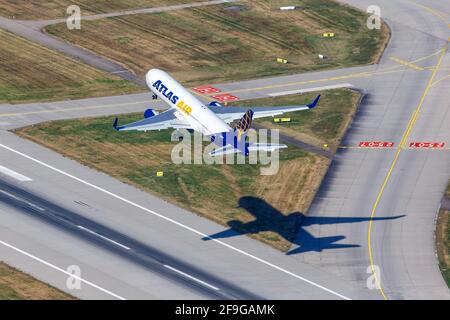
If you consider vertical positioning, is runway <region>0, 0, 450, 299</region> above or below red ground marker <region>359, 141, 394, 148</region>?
below

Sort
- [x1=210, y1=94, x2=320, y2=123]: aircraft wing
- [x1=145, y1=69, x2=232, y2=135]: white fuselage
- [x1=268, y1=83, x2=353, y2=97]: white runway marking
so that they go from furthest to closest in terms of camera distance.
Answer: [x1=268, y1=83, x2=353, y2=97]: white runway marking, [x1=210, y1=94, x2=320, y2=123]: aircraft wing, [x1=145, y1=69, x2=232, y2=135]: white fuselage

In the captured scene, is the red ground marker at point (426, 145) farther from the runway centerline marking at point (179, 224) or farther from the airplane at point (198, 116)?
the runway centerline marking at point (179, 224)

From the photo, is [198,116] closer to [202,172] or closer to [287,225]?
[202,172]

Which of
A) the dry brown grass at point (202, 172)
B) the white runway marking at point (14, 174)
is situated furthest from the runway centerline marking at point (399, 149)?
the white runway marking at point (14, 174)

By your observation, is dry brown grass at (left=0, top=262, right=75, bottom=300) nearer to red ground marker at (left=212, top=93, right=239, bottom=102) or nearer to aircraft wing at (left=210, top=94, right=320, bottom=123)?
aircraft wing at (left=210, top=94, right=320, bottom=123)

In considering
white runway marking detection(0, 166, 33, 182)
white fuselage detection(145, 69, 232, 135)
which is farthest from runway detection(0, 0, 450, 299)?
white fuselage detection(145, 69, 232, 135)
